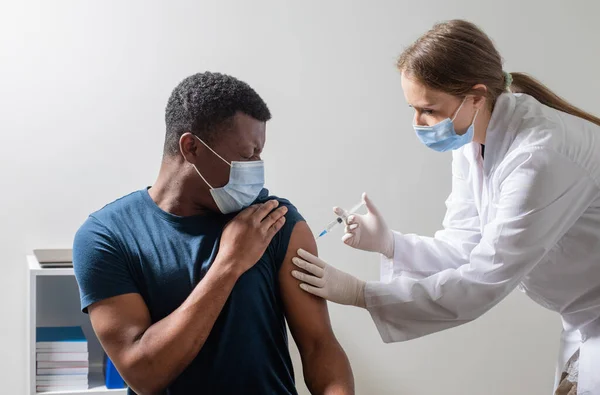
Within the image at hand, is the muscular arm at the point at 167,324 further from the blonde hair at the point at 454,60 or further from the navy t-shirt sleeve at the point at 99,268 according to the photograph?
the blonde hair at the point at 454,60

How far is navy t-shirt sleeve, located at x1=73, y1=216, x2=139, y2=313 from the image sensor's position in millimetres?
1550

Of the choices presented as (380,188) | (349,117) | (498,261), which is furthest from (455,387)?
(498,261)

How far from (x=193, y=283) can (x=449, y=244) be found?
0.85m

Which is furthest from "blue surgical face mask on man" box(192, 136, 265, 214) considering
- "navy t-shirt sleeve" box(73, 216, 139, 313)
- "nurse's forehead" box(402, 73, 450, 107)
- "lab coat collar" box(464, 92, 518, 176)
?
"lab coat collar" box(464, 92, 518, 176)

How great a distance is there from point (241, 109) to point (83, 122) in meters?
1.37

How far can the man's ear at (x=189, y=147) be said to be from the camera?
5.36 ft

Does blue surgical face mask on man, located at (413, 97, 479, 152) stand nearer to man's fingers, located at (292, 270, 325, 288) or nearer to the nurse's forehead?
the nurse's forehead

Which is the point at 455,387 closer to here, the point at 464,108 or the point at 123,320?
the point at 464,108

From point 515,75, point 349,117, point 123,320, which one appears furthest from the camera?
point 349,117

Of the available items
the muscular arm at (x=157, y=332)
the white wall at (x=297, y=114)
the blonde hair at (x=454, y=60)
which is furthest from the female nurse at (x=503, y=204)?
the white wall at (x=297, y=114)

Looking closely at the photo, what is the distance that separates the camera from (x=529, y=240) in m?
1.67

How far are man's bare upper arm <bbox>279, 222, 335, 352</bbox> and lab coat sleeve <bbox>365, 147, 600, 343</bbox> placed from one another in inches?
9.1

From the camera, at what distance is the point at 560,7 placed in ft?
10.1

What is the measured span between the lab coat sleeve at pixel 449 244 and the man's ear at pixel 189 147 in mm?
749
